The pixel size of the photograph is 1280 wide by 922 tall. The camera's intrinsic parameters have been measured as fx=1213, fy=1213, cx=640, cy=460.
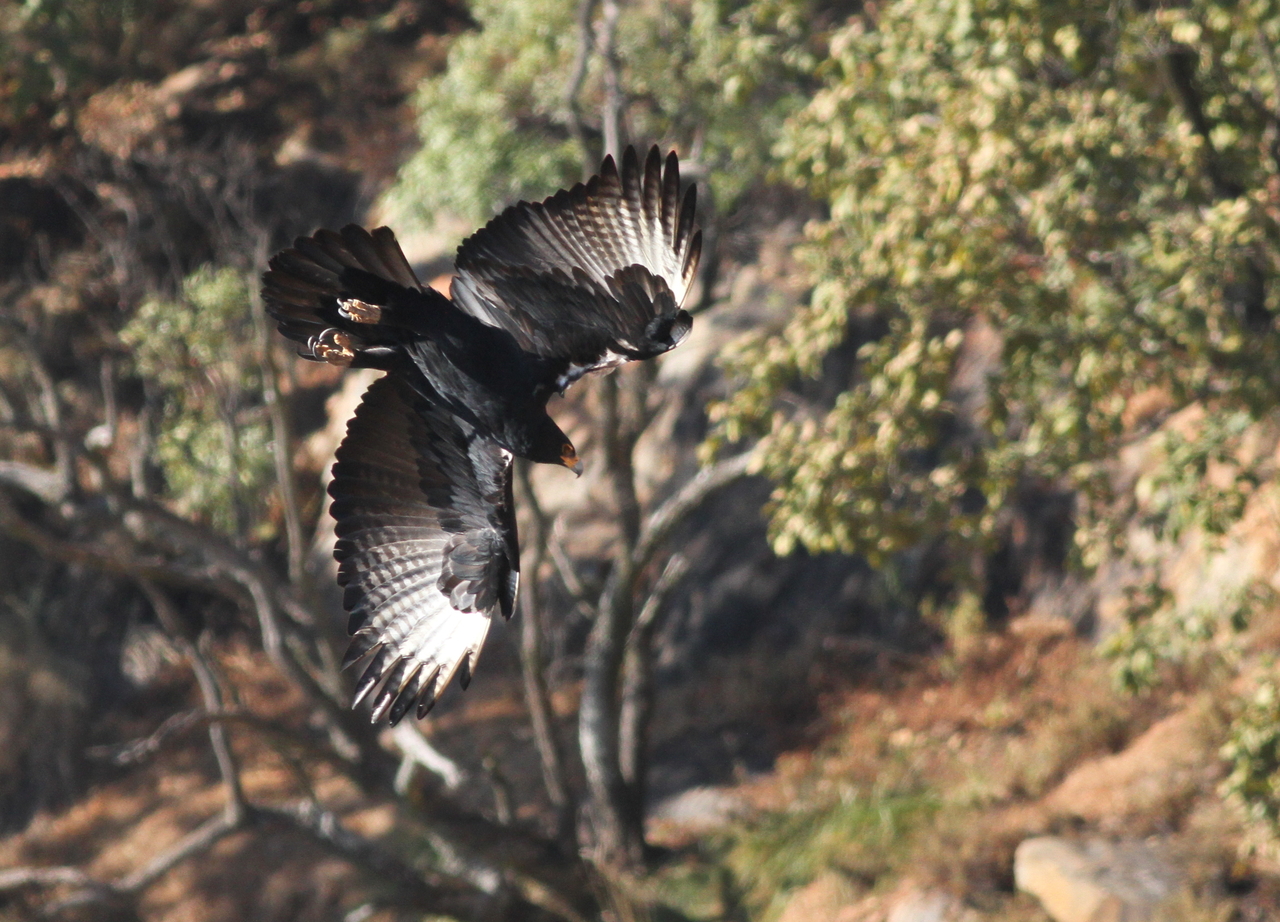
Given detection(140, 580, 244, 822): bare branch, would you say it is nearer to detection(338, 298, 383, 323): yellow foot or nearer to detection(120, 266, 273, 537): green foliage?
detection(120, 266, 273, 537): green foliage

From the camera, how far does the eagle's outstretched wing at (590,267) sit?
375cm

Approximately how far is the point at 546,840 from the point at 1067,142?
730cm

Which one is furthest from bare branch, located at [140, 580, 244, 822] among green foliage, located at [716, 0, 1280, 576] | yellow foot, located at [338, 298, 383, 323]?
yellow foot, located at [338, 298, 383, 323]

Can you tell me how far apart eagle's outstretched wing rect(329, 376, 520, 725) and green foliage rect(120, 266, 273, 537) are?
22.7 feet

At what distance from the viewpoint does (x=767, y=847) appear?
10586 mm

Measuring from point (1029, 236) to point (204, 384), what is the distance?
27.5ft

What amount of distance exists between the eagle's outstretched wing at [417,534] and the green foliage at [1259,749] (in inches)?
158

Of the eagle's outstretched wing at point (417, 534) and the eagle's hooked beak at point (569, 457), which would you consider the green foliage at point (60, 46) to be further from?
the eagle's hooked beak at point (569, 457)

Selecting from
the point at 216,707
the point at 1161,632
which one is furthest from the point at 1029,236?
the point at 216,707

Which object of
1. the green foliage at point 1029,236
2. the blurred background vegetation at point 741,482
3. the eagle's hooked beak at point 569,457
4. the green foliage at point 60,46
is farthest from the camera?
the green foliage at point 60,46

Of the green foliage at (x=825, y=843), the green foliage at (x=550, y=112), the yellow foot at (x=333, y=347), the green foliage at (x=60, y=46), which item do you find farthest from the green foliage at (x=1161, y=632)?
the green foliage at (x=60, y=46)

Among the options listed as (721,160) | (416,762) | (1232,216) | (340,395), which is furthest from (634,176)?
(340,395)

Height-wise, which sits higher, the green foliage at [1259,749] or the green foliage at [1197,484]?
the green foliage at [1197,484]

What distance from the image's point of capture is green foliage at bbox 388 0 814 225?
1116cm
